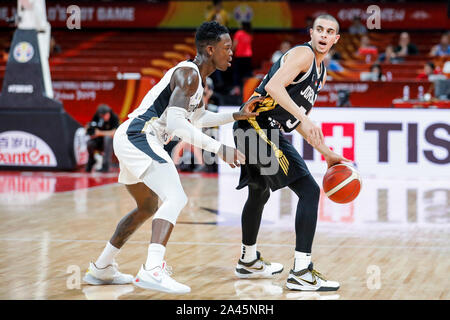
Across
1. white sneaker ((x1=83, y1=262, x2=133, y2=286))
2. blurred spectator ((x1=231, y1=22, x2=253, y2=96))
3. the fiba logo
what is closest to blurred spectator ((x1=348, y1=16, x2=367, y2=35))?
blurred spectator ((x1=231, y1=22, x2=253, y2=96))

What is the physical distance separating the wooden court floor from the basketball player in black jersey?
0.71ft

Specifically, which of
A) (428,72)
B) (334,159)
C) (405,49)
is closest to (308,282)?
(334,159)

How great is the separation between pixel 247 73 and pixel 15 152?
19.5ft

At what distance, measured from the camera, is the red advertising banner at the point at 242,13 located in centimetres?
2142

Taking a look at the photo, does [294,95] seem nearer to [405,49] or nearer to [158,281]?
[158,281]

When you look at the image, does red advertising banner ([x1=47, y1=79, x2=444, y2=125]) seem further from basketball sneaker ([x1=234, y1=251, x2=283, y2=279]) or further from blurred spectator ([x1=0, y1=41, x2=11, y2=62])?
basketball sneaker ([x1=234, y1=251, x2=283, y2=279])

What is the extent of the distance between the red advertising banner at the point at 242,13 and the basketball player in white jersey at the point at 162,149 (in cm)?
1591

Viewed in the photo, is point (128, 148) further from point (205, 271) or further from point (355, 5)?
point (355, 5)

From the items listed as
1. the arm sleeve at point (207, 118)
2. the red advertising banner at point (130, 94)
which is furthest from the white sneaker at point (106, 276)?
the red advertising banner at point (130, 94)

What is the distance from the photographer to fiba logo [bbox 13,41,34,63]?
44.8 feet

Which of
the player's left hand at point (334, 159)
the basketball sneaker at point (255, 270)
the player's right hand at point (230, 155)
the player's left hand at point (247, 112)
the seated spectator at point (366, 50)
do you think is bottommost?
the basketball sneaker at point (255, 270)

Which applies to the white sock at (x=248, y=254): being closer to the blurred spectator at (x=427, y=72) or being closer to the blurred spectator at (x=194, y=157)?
the blurred spectator at (x=194, y=157)

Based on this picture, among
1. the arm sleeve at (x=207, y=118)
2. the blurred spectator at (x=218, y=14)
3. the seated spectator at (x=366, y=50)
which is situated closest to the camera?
the arm sleeve at (x=207, y=118)

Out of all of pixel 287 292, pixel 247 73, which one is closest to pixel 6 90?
pixel 247 73
